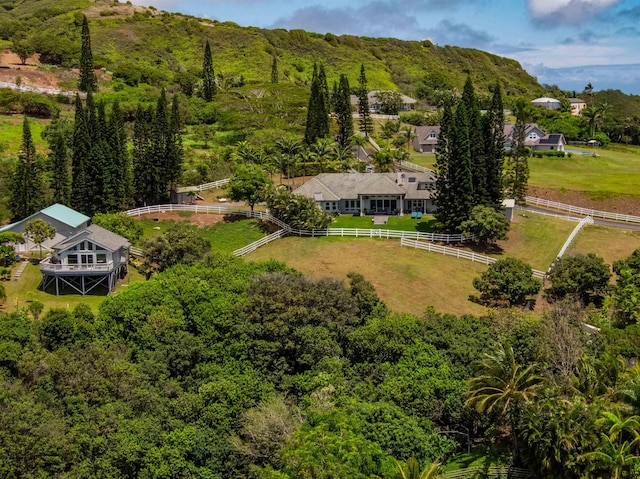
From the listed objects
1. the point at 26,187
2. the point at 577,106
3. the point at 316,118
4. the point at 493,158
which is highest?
the point at 577,106

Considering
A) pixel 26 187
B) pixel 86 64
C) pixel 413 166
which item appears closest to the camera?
pixel 26 187

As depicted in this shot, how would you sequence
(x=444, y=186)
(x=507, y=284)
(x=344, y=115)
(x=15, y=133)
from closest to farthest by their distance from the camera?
(x=507, y=284) < (x=444, y=186) < (x=15, y=133) < (x=344, y=115)

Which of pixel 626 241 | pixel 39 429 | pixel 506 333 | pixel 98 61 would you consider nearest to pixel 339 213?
pixel 626 241

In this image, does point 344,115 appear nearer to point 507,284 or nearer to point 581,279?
point 507,284

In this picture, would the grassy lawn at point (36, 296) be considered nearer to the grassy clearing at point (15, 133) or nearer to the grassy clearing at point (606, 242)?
the grassy clearing at point (15, 133)

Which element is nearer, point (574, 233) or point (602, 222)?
point (574, 233)

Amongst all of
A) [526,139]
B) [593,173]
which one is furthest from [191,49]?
[593,173]

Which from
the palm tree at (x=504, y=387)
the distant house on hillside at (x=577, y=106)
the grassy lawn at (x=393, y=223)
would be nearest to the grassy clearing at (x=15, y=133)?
the grassy lawn at (x=393, y=223)

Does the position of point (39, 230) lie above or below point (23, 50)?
below
